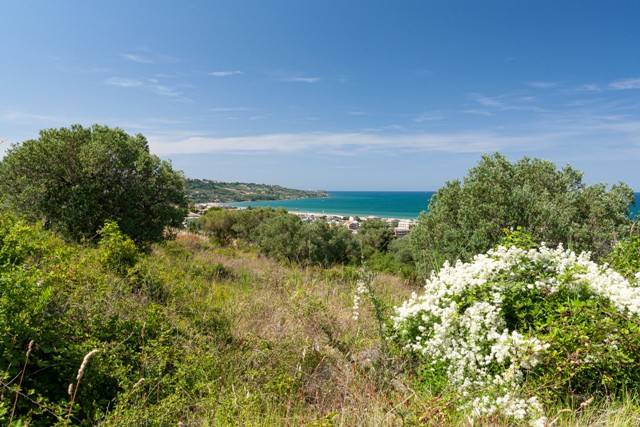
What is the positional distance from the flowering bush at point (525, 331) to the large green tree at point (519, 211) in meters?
4.27

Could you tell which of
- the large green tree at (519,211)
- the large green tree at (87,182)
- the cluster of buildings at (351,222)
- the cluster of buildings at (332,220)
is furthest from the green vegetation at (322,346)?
the cluster of buildings at (332,220)

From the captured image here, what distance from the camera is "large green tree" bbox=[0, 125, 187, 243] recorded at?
11625 millimetres

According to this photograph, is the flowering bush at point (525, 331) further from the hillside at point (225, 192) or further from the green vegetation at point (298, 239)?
the hillside at point (225, 192)

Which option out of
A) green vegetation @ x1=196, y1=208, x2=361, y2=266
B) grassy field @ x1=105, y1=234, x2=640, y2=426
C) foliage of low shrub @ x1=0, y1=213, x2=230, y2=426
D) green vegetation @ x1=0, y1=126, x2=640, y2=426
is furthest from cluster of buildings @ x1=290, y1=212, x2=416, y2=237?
foliage of low shrub @ x1=0, y1=213, x2=230, y2=426

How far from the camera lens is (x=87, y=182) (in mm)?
12070

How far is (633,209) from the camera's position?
1172 centimetres

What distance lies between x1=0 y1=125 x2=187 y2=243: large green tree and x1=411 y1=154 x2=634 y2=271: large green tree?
9293 millimetres

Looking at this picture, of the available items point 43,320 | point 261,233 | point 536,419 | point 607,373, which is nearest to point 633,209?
point 607,373

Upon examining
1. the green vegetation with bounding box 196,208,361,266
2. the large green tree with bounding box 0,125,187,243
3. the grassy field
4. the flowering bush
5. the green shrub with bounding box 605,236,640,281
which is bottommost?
the green vegetation with bounding box 196,208,361,266

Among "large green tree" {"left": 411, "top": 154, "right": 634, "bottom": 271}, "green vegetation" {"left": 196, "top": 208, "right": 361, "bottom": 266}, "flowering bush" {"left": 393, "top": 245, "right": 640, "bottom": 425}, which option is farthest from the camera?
"green vegetation" {"left": 196, "top": 208, "right": 361, "bottom": 266}

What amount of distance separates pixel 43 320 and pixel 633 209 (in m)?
15.1

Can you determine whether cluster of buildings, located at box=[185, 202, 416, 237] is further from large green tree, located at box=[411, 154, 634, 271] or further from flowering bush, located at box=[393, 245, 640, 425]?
flowering bush, located at box=[393, 245, 640, 425]

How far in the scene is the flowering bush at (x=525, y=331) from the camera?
303cm

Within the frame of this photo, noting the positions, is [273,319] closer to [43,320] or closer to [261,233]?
[43,320]
